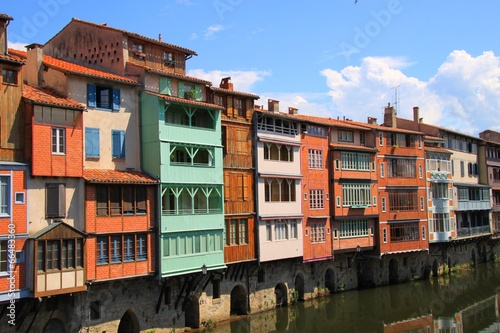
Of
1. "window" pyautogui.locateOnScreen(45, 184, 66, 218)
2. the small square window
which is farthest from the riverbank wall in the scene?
the small square window

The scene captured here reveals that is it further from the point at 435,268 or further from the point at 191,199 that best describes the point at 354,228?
the point at 191,199

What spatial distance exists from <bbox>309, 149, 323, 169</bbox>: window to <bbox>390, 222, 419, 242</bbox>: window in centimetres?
1164

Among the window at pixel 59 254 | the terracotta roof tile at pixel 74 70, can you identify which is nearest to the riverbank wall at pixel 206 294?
the window at pixel 59 254

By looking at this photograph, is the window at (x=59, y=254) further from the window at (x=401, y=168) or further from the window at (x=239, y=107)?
the window at (x=401, y=168)

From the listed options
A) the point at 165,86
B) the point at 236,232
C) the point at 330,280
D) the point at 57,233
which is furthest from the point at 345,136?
the point at 57,233

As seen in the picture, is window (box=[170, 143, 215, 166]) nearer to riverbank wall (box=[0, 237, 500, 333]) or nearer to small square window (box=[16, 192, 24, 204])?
riverbank wall (box=[0, 237, 500, 333])

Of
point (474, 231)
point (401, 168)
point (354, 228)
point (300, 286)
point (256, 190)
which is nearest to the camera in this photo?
point (256, 190)

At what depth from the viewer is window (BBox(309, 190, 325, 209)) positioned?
46656 millimetres

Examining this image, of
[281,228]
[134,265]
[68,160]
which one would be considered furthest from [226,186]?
[68,160]

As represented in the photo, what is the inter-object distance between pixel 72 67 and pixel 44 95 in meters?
3.15

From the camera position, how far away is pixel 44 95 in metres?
28.9

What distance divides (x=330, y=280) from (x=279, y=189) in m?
11.9

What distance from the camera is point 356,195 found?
51.0m

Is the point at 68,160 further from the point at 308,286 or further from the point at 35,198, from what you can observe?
the point at 308,286
